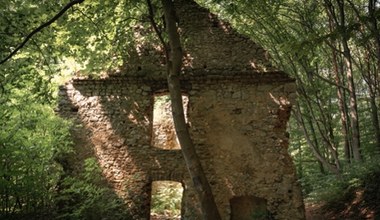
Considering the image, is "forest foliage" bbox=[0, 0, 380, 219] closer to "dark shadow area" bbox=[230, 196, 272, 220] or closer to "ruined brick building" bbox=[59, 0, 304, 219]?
"ruined brick building" bbox=[59, 0, 304, 219]

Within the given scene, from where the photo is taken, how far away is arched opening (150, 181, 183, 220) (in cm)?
1175

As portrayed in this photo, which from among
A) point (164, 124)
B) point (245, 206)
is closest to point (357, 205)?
point (245, 206)

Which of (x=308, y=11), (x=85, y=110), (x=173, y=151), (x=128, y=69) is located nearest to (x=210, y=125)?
(x=173, y=151)

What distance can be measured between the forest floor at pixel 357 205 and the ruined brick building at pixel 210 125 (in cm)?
162

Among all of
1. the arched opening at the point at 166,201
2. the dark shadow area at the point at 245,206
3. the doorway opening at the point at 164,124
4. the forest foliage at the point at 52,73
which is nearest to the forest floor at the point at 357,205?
the forest foliage at the point at 52,73

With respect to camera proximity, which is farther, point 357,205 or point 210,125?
point 357,205

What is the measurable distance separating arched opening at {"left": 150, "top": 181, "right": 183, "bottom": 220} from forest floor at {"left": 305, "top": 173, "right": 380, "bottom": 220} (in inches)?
166

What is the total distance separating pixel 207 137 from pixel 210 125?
29cm

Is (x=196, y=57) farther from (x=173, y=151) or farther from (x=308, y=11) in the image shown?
(x=308, y=11)

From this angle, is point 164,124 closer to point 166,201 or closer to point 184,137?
point 166,201

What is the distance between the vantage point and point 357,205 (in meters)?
9.13

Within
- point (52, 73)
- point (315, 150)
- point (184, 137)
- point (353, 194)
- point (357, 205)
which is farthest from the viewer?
point (315, 150)

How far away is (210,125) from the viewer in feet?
28.2

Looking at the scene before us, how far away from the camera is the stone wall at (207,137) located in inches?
327
